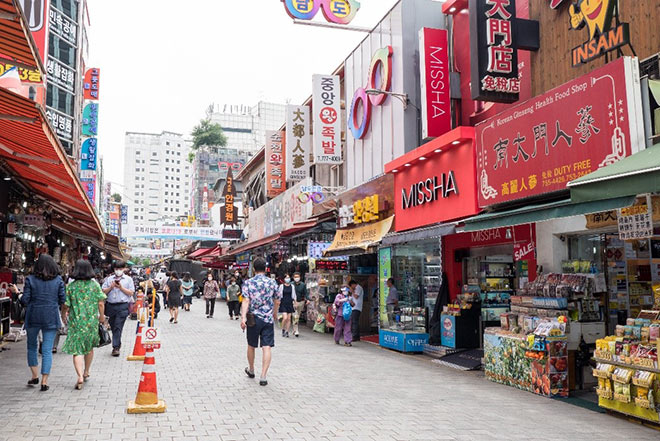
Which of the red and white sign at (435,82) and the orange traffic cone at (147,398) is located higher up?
the red and white sign at (435,82)

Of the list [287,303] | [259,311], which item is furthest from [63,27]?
Result: [259,311]

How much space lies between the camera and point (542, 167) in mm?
8938

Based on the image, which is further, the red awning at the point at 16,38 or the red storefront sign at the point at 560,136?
the red storefront sign at the point at 560,136

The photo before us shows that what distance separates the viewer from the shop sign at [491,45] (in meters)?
9.58

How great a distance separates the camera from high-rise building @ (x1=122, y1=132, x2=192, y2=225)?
508 feet

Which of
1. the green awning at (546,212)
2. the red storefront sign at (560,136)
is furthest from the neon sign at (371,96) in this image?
the green awning at (546,212)

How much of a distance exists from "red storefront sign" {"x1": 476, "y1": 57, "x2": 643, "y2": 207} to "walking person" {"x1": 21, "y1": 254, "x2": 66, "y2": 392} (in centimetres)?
752

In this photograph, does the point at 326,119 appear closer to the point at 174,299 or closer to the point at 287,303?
the point at 287,303

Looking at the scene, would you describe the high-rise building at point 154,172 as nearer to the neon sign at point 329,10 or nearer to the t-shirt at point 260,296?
the neon sign at point 329,10

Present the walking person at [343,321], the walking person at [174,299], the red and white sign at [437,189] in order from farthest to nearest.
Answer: the walking person at [174,299], the walking person at [343,321], the red and white sign at [437,189]

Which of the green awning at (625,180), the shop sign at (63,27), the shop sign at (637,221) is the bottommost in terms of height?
the shop sign at (637,221)

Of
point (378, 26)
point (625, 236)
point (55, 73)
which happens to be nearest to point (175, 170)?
point (55, 73)

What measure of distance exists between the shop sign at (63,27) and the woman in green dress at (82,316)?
85.5 ft

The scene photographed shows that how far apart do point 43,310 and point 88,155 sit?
23740 millimetres
